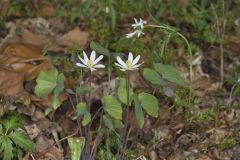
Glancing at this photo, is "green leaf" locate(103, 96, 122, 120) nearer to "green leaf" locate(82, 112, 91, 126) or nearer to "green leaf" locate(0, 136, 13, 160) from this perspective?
"green leaf" locate(82, 112, 91, 126)

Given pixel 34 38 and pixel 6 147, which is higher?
pixel 34 38

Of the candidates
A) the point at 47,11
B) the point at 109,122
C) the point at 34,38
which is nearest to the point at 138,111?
the point at 109,122

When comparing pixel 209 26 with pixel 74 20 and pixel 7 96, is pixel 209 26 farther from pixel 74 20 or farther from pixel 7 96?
pixel 7 96

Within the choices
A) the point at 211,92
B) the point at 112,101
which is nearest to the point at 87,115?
the point at 112,101

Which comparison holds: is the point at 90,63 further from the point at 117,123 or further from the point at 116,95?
the point at 117,123

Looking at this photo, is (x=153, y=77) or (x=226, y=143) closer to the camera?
(x=153, y=77)

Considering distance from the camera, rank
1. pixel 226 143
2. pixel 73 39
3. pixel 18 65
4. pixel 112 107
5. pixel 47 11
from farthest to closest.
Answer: pixel 47 11 → pixel 73 39 → pixel 18 65 → pixel 226 143 → pixel 112 107

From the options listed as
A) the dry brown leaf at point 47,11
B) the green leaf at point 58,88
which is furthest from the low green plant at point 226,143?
the dry brown leaf at point 47,11

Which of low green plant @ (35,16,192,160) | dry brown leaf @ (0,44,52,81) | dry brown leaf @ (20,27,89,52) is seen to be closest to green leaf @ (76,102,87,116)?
low green plant @ (35,16,192,160)
